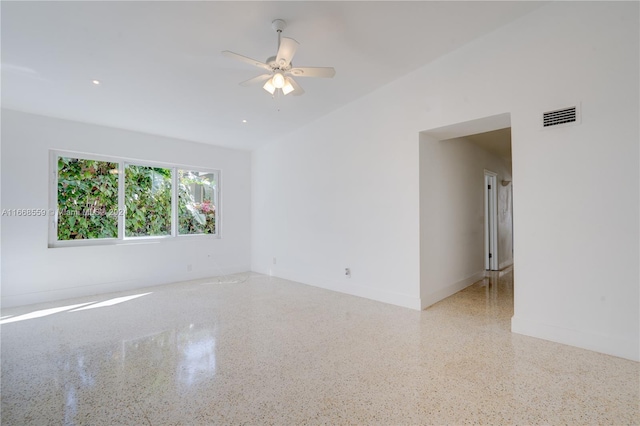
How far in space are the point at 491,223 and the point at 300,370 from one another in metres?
5.27

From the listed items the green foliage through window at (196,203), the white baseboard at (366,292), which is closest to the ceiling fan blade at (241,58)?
the white baseboard at (366,292)

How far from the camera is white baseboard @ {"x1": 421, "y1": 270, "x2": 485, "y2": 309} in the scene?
380 cm

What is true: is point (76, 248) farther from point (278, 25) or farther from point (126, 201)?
point (278, 25)

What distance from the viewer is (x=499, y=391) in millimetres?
1989

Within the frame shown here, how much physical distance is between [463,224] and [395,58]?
9.17ft

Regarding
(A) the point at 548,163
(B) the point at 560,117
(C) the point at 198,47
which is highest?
(C) the point at 198,47

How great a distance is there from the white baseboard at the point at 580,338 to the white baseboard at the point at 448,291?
0.99 metres

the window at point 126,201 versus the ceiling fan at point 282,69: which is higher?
the ceiling fan at point 282,69

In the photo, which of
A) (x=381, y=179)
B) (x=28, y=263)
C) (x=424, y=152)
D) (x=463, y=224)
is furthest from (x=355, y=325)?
(x=28, y=263)

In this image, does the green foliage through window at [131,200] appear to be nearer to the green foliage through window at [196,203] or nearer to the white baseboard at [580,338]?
the green foliage through window at [196,203]

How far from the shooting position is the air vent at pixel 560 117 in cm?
262

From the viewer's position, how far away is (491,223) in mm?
5980

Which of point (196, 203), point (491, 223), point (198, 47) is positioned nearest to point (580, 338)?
point (491, 223)

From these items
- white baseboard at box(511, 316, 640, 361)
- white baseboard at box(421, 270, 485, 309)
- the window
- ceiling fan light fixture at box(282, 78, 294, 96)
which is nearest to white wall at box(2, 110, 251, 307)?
the window
